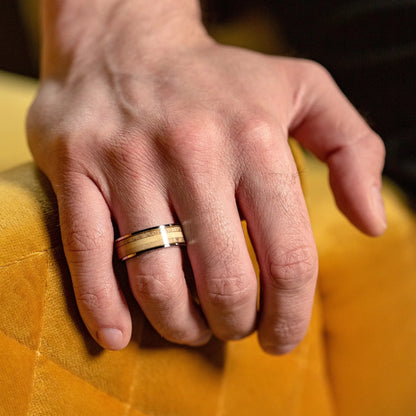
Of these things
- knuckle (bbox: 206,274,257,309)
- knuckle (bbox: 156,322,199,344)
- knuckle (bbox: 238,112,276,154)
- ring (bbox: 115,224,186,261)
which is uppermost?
knuckle (bbox: 238,112,276,154)

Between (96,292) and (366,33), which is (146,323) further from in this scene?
(366,33)

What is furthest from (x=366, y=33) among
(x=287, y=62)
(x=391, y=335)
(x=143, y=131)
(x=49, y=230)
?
(x=49, y=230)

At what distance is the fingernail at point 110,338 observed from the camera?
0.44 meters

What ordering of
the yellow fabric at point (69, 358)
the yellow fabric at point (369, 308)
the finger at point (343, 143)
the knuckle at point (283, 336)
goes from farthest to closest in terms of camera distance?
the yellow fabric at point (369, 308)
the finger at point (343, 143)
the knuckle at point (283, 336)
the yellow fabric at point (69, 358)

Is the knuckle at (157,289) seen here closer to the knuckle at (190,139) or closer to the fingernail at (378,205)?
the knuckle at (190,139)

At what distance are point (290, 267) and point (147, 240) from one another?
0.44ft

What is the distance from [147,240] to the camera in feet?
1.47

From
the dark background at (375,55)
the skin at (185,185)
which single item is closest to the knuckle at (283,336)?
the skin at (185,185)

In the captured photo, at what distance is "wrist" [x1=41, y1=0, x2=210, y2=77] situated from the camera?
2.01 ft

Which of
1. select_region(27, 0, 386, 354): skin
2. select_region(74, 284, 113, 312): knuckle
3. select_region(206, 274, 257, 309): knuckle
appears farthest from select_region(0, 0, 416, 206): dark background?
select_region(74, 284, 113, 312): knuckle

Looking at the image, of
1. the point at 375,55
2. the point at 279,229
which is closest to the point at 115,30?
the point at 279,229

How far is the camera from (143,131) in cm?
50

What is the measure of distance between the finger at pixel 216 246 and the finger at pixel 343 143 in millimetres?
206

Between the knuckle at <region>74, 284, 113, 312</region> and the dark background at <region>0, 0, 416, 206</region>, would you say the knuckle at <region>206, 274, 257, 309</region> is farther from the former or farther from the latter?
the dark background at <region>0, 0, 416, 206</region>
